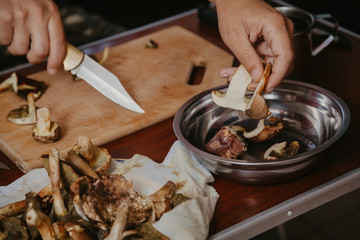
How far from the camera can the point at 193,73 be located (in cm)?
160

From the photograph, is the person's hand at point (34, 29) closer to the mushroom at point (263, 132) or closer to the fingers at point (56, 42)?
the fingers at point (56, 42)

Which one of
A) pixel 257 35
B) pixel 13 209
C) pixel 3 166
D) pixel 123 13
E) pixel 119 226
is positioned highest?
pixel 257 35

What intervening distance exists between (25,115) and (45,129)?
138 mm

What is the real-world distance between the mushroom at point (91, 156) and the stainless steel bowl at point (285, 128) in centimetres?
18

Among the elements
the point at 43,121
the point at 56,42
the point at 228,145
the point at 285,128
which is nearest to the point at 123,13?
the point at 56,42

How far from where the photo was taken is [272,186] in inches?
42.4

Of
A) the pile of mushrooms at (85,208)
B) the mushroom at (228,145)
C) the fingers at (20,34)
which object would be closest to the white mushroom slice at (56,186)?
the pile of mushrooms at (85,208)

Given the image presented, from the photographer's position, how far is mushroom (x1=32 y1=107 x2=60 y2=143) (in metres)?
1.24

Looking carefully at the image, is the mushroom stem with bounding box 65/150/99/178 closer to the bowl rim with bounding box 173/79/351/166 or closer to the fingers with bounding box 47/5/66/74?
the bowl rim with bounding box 173/79/351/166

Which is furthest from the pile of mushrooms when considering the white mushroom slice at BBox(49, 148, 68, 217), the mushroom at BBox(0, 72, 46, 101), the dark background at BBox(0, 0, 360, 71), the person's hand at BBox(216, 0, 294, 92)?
the dark background at BBox(0, 0, 360, 71)

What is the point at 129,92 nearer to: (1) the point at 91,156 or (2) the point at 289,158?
(1) the point at 91,156

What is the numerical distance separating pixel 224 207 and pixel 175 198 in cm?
13

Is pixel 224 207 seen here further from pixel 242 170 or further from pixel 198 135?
pixel 198 135

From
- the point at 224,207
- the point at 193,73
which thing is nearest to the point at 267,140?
the point at 224,207
